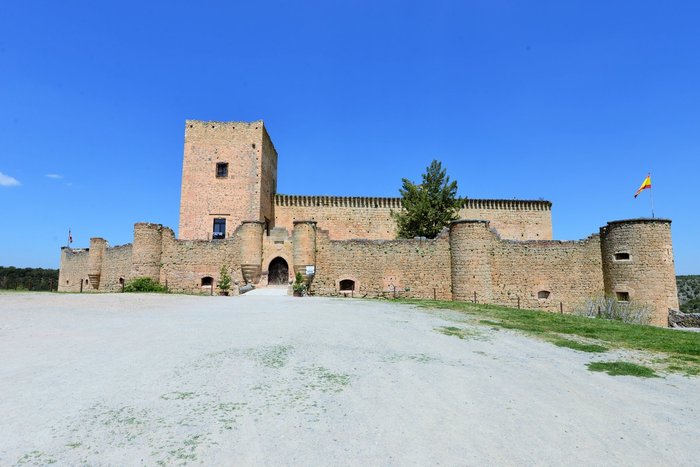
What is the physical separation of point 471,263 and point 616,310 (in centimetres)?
697

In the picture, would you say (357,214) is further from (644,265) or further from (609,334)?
(609,334)

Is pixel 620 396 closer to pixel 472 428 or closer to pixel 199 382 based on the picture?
pixel 472 428

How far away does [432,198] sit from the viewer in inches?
1216

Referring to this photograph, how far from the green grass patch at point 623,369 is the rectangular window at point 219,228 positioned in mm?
23799

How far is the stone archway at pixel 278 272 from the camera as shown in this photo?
22.8m

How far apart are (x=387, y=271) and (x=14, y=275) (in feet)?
200

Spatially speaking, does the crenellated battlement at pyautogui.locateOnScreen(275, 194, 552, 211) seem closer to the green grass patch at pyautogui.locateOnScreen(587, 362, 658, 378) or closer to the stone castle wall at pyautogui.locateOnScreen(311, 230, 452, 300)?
the stone castle wall at pyautogui.locateOnScreen(311, 230, 452, 300)

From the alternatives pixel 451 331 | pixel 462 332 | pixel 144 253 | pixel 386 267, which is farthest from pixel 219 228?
pixel 462 332

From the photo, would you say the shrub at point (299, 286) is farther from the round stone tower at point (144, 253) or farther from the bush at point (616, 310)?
the bush at point (616, 310)

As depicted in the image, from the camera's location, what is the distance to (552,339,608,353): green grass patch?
8.15 meters

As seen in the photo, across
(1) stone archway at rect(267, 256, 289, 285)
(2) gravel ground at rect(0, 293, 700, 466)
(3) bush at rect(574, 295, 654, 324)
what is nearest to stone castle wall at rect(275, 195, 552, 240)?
(1) stone archway at rect(267, 256, 289, 285)

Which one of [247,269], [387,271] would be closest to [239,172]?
[247,269]

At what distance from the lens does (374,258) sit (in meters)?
20.6

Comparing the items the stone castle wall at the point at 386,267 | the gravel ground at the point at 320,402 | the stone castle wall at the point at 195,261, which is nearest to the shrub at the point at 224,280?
the stone castle wall at the point at 195,261
